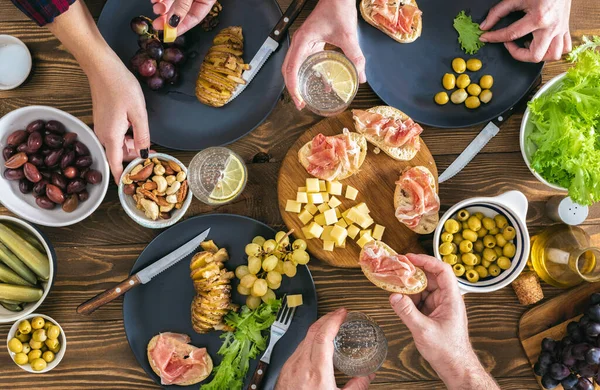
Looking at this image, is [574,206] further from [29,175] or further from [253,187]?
[29,175]

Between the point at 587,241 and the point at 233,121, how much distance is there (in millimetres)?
→ 1411

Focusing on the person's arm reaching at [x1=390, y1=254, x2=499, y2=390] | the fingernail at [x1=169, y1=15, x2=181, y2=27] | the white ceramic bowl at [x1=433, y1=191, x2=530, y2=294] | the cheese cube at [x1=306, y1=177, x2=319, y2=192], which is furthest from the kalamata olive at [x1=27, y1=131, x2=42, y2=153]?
the white ceramic bowl at [x1=433, y1=191, x2=530, y2=294]

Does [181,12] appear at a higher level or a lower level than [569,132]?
higher

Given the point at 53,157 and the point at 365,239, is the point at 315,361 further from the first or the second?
the point at 53,157

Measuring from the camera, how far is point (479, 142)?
6.88 feet

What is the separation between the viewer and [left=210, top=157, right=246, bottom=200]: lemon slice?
200 cm

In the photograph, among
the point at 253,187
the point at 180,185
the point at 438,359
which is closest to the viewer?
the point at 438,359

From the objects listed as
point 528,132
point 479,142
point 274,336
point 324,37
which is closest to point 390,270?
point 274,336

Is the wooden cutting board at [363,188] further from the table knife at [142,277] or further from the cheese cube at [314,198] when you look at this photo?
the table knife at [142,277]

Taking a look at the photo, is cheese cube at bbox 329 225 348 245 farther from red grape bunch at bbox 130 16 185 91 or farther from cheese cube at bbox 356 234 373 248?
red grape bunch at bbox 130 16 185 91

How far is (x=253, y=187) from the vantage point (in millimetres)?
2133

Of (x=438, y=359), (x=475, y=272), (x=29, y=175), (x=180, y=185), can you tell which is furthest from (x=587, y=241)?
(x=29, y=175)

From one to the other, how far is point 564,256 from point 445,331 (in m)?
0.59

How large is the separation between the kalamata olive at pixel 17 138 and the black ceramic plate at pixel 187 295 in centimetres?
61
